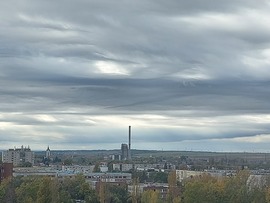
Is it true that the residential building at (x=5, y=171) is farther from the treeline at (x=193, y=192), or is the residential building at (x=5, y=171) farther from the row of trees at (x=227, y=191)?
the row of trees at (x=227, y=191)

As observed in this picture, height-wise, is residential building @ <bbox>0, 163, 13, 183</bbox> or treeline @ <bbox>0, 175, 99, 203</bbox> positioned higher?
residential building @ <bbox>0, 163, 13, 183</bbox>

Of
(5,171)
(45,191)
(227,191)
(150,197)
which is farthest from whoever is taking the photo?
(5,171)

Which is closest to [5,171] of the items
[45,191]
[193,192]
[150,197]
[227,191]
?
[150,197]

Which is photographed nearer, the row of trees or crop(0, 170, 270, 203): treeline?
the row of trees

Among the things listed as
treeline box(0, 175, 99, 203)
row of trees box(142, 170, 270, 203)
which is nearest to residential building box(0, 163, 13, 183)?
treeline box(0, 175, 99, 203)

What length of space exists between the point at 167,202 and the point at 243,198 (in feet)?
34.0

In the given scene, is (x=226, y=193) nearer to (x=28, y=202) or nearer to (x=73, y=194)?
(x=28, y=202)

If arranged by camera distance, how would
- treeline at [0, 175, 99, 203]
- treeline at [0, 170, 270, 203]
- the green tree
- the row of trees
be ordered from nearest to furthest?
the row of trees, treeline at [0, 170, 270, 203], treeline at [0, 175, 99, 203], the green tree

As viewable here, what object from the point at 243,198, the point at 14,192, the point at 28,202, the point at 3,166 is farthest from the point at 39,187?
the point at 3,166

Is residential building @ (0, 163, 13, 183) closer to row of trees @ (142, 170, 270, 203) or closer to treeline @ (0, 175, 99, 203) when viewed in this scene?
treeline @ (0, 175, 99, 203)

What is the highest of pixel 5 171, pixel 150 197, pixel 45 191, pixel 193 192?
pixel 5 171

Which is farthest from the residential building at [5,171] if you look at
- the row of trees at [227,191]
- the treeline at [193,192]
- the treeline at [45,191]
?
the row of trees at [227,191]

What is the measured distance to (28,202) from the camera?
68188mm

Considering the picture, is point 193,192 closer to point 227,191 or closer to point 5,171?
point 227,191
